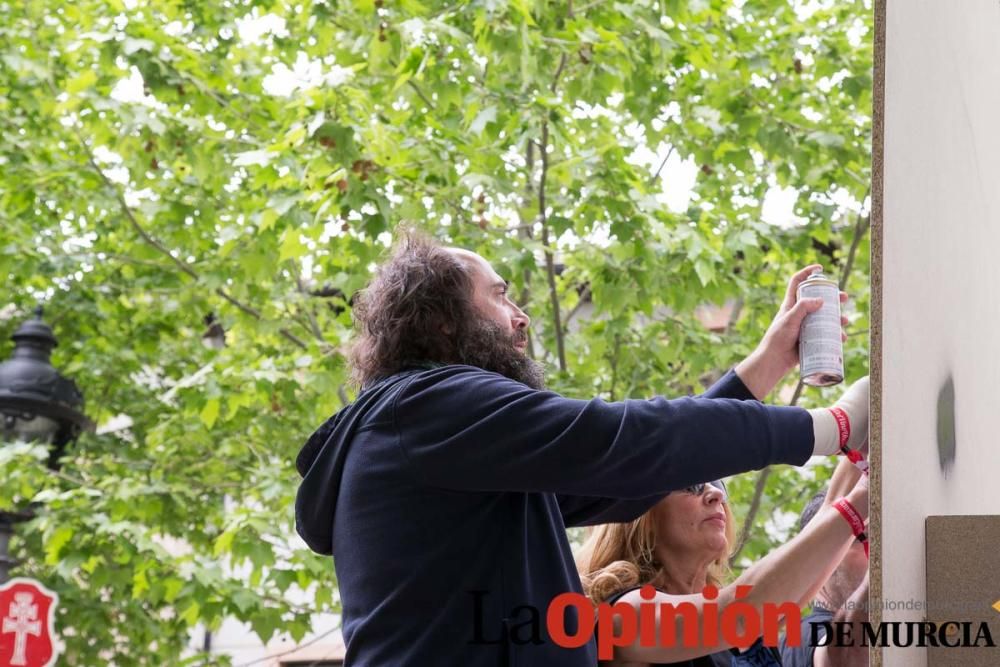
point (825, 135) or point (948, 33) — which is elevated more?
point (825, 135)

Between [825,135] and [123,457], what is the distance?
425 centimetres

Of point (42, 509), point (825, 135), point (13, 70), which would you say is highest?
point (13, 70)

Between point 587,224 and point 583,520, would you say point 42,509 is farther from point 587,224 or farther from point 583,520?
point 583,520

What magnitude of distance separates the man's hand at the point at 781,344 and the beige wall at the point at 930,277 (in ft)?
0.94

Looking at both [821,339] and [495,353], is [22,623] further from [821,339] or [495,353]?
[821,339]

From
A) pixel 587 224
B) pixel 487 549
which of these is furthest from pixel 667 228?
pixel 487 549

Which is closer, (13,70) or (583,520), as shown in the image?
(583,520)

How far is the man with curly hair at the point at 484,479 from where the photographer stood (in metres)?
1.82

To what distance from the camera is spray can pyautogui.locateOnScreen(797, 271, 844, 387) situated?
2.02 m

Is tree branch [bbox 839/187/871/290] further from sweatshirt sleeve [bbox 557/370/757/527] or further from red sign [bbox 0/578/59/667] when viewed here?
sweatshirt sleeve [bbox 557/370/757/527]

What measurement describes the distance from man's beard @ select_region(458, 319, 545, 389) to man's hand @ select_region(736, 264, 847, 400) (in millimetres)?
387

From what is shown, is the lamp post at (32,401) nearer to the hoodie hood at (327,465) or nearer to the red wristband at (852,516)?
the hoodie hood at (327,465)

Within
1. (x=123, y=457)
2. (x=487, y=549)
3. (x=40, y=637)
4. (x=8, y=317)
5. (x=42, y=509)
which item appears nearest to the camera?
(x=487, y=549)

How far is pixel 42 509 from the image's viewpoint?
696cm
